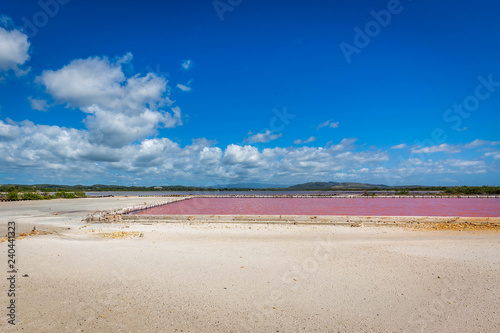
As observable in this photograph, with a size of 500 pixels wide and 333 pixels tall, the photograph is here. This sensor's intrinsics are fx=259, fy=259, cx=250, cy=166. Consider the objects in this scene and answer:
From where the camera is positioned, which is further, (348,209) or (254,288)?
(348,209)

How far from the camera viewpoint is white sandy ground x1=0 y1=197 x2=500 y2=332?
4.18 m

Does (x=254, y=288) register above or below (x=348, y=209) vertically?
above

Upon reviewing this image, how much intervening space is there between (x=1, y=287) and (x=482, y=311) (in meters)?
9.12

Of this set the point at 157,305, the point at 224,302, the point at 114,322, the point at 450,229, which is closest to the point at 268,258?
the point at 224,302

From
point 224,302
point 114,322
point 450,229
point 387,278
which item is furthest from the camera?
point 450,229

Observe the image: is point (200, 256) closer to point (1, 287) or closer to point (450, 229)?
point (1, 287)

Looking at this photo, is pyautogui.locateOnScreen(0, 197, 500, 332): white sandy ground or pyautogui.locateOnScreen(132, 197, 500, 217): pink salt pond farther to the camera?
pyautogui.locateOnScreen(132, 197, 500, 217): pink salt pond

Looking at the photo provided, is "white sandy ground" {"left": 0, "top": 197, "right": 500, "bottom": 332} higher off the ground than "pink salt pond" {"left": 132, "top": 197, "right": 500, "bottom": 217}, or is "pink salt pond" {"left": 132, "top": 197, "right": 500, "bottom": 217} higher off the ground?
"white sandy ground" {"left": 0, "top": 197, "right": 500, "bottom": 332}

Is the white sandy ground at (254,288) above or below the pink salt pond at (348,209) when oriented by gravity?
above

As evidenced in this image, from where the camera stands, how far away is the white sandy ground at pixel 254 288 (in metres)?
4.18

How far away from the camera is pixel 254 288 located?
17.8 feet

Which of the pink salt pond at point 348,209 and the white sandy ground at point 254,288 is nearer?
the white sandy ground at point 254,288

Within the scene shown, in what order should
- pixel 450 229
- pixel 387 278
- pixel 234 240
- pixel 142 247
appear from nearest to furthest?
1. pixel 387 278
2. pixel 142 247
3. pixel 234 240
4. pixel 450 229

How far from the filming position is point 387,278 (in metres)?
6.00
